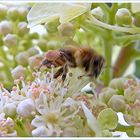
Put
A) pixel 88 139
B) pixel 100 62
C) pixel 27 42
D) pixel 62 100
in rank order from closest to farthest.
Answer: pixel 88 139 < pixel 62 100 < pixel 100 62 < pixel 27 42

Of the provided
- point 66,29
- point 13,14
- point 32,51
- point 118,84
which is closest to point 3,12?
point 13,14

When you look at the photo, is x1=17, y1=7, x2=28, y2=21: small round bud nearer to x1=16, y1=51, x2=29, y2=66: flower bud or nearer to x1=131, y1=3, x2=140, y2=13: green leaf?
x1=16, y1=51, x2=29, y2=66: flower bud

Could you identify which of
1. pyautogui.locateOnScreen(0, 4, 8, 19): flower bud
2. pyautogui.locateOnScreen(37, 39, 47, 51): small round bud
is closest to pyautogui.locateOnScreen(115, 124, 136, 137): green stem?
pyautogui.locateOnScreen(37, 39, 47, 51): small round bud

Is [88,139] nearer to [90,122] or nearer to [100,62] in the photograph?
[90,122]

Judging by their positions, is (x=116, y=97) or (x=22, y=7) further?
(x=22, y=7)

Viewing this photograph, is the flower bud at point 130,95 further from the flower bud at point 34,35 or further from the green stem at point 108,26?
the flower bud at point 34,35

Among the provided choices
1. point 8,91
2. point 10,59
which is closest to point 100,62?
point 8,91

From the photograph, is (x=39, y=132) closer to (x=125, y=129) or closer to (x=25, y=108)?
(x=25, y=108)
